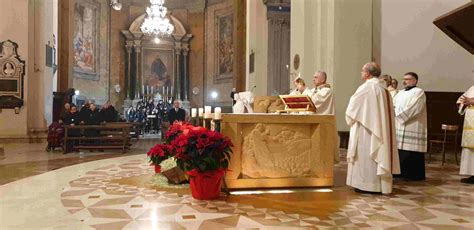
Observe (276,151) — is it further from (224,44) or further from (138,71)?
(138,71)

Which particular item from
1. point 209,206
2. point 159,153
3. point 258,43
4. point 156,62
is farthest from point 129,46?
point 209,206

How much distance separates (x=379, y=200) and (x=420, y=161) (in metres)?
1.97

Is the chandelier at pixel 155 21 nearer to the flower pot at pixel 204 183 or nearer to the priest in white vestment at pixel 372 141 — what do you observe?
the priest in white vestment at pixel 372 141

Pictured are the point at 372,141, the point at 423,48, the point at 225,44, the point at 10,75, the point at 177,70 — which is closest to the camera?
the point at 372,141

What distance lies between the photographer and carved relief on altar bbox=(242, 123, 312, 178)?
5492 millimetres

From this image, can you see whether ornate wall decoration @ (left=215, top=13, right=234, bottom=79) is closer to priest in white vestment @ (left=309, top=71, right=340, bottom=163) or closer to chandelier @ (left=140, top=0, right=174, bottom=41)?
chandelier @ (left=140, top=0, right=174, bottom=41)

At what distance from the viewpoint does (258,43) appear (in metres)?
16.5

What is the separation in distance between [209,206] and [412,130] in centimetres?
376

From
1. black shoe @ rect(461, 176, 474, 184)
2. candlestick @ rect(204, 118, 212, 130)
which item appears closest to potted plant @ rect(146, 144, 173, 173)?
candlestick @ rect(204, 118, 212, 130)

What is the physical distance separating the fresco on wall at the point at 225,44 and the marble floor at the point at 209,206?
53.5 ft

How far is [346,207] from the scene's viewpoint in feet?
14.7

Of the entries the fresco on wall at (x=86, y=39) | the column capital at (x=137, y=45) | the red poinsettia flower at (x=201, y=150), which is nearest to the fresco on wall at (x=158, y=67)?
the column capital at (x=137, y=45)

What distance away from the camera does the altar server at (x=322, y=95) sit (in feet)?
22.2

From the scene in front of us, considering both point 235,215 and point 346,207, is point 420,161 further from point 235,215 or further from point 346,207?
point 235,215
